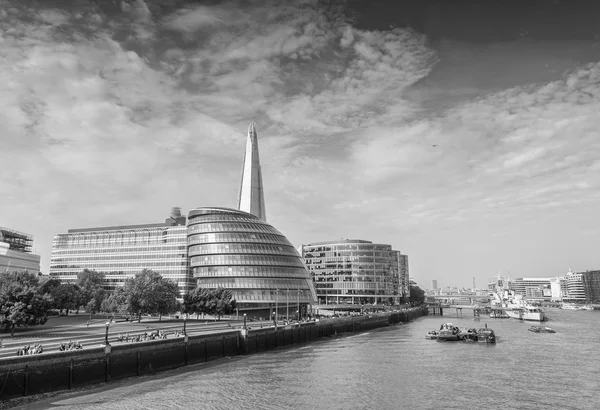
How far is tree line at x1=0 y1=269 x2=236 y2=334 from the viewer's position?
6612 cm

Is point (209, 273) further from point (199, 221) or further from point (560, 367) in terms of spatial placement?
point (560, 367)

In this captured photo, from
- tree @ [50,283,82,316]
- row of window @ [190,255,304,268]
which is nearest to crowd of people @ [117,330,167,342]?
tree @ [50,283,82,316]

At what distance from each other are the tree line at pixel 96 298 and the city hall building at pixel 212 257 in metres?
17.2

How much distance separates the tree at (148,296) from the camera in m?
92.2

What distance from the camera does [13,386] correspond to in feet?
129

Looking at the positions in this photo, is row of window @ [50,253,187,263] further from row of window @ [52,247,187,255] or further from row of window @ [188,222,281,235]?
row of window @ [188,222,281,235]

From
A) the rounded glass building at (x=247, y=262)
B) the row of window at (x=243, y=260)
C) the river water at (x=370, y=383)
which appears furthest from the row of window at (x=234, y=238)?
the river water at (x=370, y=383)

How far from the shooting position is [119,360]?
49.4 m

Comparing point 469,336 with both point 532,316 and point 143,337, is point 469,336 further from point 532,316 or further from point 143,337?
point 532,316

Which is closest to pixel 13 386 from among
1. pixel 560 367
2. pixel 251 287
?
pixel 560 367

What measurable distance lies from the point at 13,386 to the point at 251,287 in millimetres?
87097

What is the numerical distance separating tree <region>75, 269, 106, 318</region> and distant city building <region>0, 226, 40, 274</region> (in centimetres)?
1998

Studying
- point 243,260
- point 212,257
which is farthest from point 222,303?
point 212,257

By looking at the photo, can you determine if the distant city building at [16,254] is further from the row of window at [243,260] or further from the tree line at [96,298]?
the row of window at [243,260]
